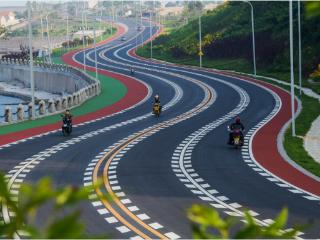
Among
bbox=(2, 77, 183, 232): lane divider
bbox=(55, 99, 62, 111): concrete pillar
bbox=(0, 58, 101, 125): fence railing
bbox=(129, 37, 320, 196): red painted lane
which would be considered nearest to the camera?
bbox=(129, 37, 320, 196): red painted lane

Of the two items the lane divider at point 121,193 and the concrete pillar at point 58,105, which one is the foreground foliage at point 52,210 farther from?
the concrete pillar at point 58,105

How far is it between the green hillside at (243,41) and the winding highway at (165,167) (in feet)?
89.9

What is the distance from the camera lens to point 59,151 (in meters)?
32.4

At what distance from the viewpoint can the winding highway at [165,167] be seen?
62.7ft

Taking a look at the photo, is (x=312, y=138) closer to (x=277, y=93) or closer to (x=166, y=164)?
(x=166, y=164)

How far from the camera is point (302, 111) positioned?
47469 millimetres

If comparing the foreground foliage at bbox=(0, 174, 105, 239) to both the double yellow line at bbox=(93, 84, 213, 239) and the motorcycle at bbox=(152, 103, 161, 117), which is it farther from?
the motorcycle at bbox=(152, 103, 161, 117)

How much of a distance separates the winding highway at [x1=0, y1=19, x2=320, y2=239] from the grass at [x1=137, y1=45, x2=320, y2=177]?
1.35m

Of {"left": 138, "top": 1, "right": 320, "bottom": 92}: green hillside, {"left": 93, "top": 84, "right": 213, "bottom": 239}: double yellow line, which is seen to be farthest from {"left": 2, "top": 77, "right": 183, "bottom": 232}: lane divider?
{"left": 138, "top": 1, "right": 320, "bottom": 92}: green hillside

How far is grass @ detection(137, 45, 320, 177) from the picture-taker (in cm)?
2932

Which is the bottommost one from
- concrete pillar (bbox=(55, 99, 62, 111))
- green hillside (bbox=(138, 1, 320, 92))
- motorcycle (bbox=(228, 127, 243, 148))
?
concrete pillar (bbox=(55, 99, 62, 111))

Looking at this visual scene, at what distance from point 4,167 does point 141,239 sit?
518 inches

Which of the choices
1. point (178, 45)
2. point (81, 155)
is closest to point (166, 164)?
point (81, 155)

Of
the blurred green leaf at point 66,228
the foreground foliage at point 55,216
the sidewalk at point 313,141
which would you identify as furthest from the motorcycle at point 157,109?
the blurred green leaf at point 66,228
